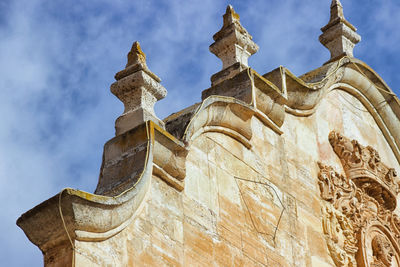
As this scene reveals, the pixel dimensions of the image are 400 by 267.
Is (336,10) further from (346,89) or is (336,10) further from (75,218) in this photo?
(75,218)

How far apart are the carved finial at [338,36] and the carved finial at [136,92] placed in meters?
5.40

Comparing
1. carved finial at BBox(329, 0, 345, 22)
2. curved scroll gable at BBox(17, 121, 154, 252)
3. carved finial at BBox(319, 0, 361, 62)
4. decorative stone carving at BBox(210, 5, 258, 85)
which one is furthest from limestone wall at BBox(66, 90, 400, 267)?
carved finial at BBox(329, 0, 345, 22)

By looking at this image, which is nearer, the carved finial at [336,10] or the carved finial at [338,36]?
the carved finial at [338,36]

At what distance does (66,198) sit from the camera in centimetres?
1145

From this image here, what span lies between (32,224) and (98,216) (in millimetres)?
677

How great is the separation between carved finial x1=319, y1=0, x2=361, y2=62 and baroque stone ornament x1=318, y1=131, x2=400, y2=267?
1.86 metres

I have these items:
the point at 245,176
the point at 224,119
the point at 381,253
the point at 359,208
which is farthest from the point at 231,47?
the point at 381,253

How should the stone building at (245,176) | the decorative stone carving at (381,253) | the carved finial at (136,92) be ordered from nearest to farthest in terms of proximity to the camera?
the stone building at (245,176) < the carved finial at (136,92) < the decorative stone carving at (381,253)

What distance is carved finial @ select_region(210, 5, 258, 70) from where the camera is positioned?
54.3 feet

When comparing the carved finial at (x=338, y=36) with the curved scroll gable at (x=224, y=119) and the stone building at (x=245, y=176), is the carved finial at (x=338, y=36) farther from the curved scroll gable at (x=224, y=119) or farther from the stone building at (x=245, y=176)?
the curved scroll gable at (x=224, y=119)

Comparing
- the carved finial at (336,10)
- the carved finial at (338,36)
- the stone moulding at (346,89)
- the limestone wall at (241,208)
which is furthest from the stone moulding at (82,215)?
the carved finial at (336,10)

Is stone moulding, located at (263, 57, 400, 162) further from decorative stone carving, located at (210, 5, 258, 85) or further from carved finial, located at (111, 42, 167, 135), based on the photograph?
carved finial, located at (111, 42, 167, 135)

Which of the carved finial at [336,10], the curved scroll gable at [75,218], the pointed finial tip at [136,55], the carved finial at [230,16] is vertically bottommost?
the curved scroll gable at [75,218]

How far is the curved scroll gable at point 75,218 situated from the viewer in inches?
452
